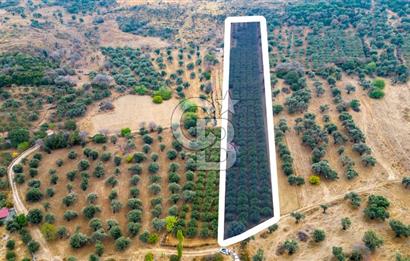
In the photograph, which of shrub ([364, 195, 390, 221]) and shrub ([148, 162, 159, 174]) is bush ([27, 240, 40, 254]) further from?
shrub ([364, 195, 390, 221])

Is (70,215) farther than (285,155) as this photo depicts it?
No

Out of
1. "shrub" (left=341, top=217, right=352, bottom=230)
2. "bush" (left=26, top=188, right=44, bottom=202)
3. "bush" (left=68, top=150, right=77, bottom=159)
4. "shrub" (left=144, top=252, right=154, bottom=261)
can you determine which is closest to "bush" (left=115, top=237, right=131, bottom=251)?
"shrub" (left=144, top=252, right=154, bottom=261)

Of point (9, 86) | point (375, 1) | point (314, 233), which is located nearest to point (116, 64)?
point (9, 86)

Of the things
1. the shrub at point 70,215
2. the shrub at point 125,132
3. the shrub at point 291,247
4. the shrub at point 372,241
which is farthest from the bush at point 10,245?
the shrub at point 372,241

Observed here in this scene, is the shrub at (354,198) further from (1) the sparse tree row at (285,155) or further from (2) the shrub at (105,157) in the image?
(2) the shrub at (105,157)

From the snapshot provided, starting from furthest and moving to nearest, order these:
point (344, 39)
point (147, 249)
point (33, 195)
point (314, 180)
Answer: point (344, 39)
point (314, 180)
point (33, 195)
point (147, 249)

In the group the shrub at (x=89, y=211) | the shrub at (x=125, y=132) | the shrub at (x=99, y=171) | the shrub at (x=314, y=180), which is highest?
the shrub at (x=125, y=132)

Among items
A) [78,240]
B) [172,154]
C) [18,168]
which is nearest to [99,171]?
[172,154]

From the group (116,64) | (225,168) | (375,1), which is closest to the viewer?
(225,168)

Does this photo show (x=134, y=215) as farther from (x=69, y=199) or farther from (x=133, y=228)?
(x=69, y=199)

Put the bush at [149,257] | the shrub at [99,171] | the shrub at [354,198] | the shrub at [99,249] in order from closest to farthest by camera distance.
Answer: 1. the bush at [149,257]
2. the shrub at [99,249]
3. the shrub at [354,198]
4. the shrub at [99,171]

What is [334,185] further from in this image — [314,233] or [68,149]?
[68,149]
